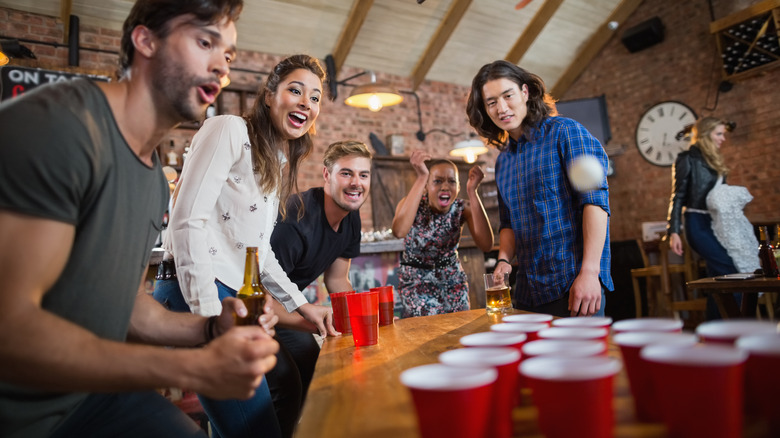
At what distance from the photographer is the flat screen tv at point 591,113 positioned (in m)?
7.64

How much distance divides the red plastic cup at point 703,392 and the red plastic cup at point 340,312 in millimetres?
1010

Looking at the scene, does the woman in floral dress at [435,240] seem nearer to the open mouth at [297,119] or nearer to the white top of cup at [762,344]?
the open mouth at [297,119]

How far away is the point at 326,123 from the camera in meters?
6.84

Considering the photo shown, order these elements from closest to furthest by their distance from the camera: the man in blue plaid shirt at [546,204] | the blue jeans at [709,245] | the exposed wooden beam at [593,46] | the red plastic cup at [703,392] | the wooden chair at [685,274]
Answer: the red plastic cup at [703,392] → the man in blue plaid shirt at [546,204] → the blue jeans at [709,245] → the wooden chair at [685,274] → the exposed wooden beam at [593,46]

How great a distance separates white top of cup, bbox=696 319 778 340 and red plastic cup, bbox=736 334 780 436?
0.08 metres

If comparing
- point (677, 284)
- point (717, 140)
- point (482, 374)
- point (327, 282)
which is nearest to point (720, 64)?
point (677, 284)

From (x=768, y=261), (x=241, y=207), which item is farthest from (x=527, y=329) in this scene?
(x=768, y=261)

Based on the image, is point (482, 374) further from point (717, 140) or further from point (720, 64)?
point (720, 64)

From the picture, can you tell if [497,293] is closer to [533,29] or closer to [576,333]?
[576,333]

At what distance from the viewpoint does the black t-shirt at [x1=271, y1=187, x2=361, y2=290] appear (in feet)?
6.93

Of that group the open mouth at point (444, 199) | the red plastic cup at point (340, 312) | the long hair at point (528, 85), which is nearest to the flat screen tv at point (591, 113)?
the open mouth at point (444, 199)

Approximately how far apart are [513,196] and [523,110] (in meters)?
0.36

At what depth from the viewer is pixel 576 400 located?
510 millimetres

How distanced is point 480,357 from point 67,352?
2.03 feet
